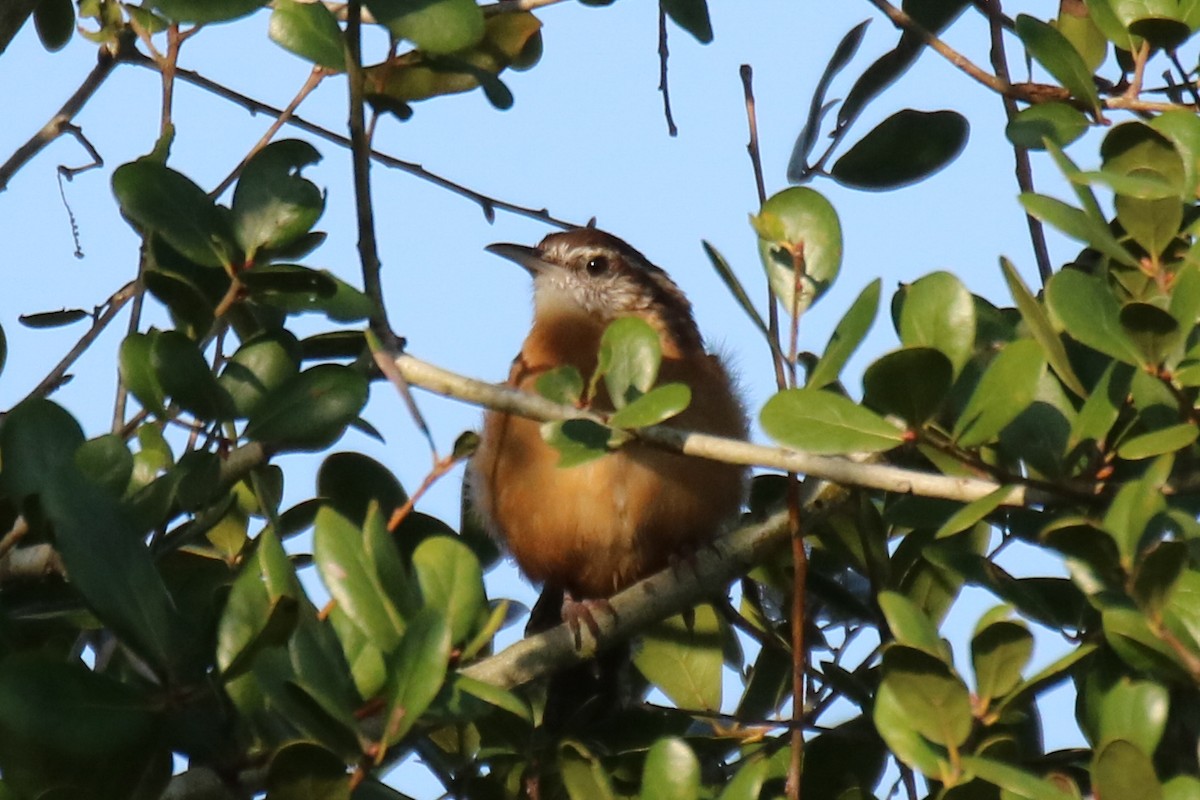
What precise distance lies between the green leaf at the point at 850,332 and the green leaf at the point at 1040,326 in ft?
0.71

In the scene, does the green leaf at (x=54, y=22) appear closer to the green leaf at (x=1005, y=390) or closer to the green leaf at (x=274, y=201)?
the green leaf at (x=274, y=201)

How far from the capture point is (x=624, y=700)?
12.6 ft

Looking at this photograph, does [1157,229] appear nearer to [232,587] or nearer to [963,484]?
[963,484]

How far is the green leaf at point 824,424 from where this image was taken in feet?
8.01

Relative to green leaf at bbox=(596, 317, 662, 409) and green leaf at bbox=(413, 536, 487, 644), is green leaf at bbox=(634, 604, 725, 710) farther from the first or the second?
green leaf at bbox=(413, 536, 487, 644)

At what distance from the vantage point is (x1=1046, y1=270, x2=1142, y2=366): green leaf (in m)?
2.37

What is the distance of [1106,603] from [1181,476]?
0.44 metres

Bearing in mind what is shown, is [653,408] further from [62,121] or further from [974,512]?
[62,121]

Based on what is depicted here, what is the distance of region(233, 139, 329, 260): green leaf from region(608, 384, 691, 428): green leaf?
68 cm

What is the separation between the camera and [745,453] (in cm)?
261

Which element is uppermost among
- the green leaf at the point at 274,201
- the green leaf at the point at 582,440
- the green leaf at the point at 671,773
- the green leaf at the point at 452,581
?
the green leaf at the point at 274,201

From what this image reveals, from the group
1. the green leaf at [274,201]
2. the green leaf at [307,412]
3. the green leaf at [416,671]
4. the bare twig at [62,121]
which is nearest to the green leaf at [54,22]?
the bare twig at [62,121]

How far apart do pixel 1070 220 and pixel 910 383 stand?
33cm

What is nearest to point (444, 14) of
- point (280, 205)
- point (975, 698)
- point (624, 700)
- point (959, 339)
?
point (280, 205)
